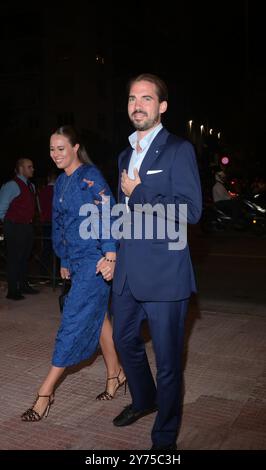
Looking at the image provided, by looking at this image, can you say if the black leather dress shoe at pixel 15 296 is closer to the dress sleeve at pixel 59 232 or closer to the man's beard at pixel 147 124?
the dress sleeve at pixel 59 232

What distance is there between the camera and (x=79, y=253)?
3807 mm

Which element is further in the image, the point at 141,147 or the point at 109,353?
the point at 109,353

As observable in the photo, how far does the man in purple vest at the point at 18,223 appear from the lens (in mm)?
7387

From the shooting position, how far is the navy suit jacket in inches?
116

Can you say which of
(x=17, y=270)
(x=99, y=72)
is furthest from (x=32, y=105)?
(x=17, y=270)

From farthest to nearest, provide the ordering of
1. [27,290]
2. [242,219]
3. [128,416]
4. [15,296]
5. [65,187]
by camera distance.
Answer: [242,219]
[27,290]
[15,296]
[65,187]
[128,416]

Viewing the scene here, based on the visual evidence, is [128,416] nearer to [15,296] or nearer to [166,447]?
[166,447]

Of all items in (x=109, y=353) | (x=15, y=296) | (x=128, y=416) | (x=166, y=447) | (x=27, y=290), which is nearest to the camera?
(x=166, y=447)

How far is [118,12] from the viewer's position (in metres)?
56.2

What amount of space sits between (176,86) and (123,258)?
177 ft

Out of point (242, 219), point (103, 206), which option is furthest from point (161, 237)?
point (242, 219)

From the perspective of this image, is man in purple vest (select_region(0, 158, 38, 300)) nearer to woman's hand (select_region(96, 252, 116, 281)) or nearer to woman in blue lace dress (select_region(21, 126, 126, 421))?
woman in blue lace dress (select_region(21, 126, 126, 421))

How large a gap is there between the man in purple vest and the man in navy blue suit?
4.45 m

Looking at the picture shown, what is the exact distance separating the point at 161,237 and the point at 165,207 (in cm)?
20
